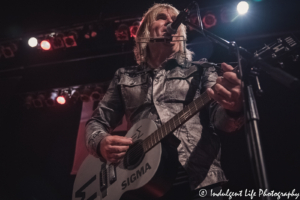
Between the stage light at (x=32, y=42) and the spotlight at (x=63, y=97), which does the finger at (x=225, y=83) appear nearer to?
the spotlight at (x=63, y=97)

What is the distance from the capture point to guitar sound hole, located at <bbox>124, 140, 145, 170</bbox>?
175 centimetres

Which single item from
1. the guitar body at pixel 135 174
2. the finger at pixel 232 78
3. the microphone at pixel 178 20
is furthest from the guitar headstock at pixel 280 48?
the guitar body at pixel 135 174

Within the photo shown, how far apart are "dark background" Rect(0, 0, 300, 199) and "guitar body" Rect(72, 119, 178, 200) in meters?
1.95

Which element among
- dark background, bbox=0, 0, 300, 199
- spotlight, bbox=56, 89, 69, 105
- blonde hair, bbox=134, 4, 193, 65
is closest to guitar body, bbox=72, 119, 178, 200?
blonde hair, bbox=134, 4, 193, 65

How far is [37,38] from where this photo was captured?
15.8 ft

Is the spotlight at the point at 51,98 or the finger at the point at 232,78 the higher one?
the spotlight at the point at 51,98

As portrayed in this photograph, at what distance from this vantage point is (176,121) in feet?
5.42

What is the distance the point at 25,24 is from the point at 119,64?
1978mm

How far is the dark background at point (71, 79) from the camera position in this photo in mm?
3525

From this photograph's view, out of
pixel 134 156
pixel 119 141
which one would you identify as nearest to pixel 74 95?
pixel 119 141

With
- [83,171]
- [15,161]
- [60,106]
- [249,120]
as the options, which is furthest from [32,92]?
[249,120]

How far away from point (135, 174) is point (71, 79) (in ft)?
13.1

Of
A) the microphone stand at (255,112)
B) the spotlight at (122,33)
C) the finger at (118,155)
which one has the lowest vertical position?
the microphone stand at (255,112)

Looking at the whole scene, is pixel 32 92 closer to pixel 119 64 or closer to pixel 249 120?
pixel 119 64
